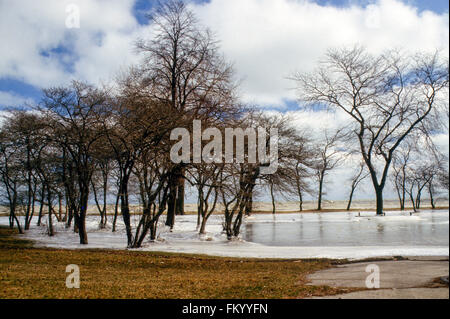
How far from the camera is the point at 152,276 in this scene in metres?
11.0

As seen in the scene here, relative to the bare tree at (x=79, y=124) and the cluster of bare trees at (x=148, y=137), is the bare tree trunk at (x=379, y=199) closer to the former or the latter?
the cluster of bare trees at (x=148, y=137)

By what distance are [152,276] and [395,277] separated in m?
6.36

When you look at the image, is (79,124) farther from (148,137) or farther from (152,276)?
(152,276)

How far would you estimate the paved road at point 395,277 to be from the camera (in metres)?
6.59

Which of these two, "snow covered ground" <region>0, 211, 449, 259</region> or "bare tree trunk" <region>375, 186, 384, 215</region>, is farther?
"bare tree trunk" <region>375, 186, 384, 215</region>

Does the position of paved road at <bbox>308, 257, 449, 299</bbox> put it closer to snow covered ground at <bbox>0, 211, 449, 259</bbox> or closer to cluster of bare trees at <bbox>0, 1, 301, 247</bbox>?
snow covered ground at <bbox>0, 211, 449, 259</bbox>

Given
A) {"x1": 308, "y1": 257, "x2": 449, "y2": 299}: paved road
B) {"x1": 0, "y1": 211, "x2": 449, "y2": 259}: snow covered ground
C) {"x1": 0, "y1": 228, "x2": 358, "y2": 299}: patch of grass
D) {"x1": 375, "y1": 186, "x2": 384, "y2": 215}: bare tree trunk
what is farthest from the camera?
{"x1": 375, "y1": 186, "x2": 384, "y2": 215}: bare tree trunk

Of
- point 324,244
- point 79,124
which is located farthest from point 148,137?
point 324,244

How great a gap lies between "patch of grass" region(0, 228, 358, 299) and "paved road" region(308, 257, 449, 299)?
2.26 ft

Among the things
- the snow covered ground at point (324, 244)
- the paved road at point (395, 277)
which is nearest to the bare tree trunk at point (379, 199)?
the snow covered ground at point (324, 244)

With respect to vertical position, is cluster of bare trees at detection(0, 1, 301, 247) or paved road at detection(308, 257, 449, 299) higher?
cluster of bare trees at detection(0, 1, 301, 247)

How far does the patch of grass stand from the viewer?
7.96 m

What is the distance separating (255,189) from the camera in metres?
22.2

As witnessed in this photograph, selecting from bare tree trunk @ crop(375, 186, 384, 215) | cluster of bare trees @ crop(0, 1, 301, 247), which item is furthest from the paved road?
bare tree trunk @ crop(375, 186, 384, 215)
